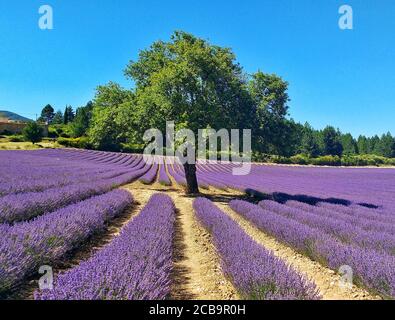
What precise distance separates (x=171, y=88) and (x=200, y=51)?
1.87m

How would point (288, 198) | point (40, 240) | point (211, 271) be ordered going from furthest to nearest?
point (288, 198), point (211, 271), point (40, 240)

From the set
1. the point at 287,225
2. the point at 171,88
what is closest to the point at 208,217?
the point at 287,225

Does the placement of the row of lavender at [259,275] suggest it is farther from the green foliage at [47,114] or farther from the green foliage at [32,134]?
the green foliage at [47,114]

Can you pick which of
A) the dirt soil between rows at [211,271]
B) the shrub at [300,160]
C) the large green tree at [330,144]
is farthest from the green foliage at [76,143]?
the large green tree at [330,144]

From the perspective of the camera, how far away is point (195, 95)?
1458cm

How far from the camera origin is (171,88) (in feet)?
47.2

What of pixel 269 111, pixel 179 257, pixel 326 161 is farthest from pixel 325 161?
pixel 179 257

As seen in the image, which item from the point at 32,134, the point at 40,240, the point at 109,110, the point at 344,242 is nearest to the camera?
the point at 40,240

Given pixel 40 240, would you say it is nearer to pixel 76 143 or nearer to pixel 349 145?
pixel 76 143

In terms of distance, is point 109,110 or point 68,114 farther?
point 68,114

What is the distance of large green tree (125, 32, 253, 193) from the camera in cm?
1395

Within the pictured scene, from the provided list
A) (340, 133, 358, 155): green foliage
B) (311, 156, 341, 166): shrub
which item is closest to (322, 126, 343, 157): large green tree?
(340, 133, 358, 155): green foliage

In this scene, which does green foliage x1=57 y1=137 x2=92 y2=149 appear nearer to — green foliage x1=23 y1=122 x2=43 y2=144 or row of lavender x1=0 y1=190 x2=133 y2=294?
green foliage x1=23 y1=122 x2=43 y2=144
